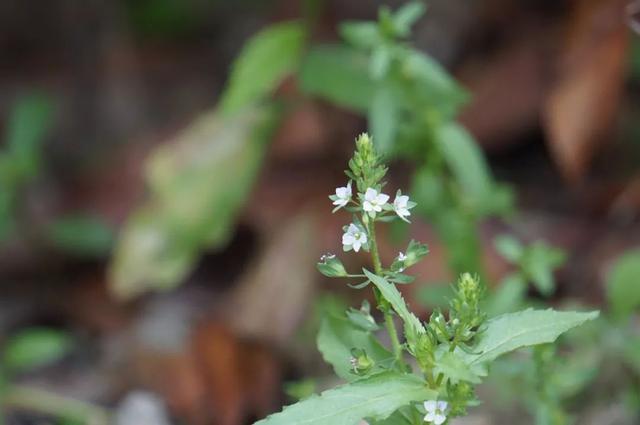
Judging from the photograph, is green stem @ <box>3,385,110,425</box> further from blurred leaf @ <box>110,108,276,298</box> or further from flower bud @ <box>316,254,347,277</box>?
flower bud @ <box>316,254,347,277</box>

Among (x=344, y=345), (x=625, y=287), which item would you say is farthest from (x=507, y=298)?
(x=344, y=345)

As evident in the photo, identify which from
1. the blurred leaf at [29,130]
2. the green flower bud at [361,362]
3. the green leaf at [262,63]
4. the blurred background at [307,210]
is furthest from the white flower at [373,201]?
the blurred leaf at [29,130]

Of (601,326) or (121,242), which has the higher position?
(121,242)

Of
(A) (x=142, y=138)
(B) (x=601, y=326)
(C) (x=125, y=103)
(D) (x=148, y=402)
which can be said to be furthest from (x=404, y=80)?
(C) (x=125, y=103)

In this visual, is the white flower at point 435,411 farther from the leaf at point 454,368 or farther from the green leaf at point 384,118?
the green leaf at point 384,118

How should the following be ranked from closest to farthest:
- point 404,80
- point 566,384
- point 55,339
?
point 566,384
point 404,80
point 55,339

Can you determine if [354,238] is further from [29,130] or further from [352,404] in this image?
[29,130]

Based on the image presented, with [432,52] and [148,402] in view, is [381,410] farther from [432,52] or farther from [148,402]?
[432,52]
